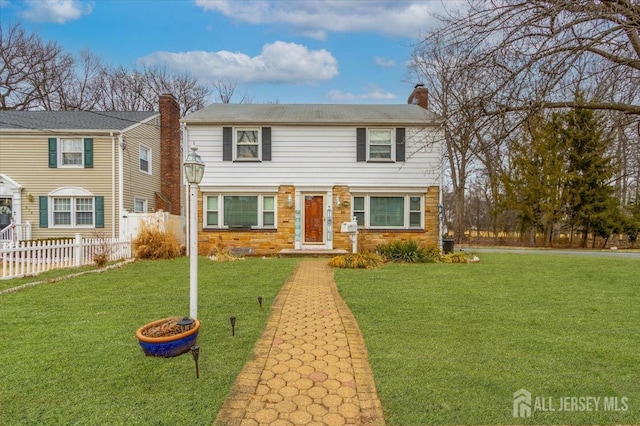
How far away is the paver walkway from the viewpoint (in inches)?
97.3

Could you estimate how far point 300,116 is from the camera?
43.0ft

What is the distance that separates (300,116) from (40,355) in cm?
1123

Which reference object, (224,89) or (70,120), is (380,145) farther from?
(224,89)

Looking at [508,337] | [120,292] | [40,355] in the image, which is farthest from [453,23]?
[120,292]

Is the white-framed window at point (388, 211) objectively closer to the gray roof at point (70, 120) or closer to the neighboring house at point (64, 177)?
the neighboring house at point (64, 177)

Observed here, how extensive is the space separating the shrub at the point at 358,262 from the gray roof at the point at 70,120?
449 inches

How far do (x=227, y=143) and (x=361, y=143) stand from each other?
499 centimetres

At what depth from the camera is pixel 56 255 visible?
9141 mm

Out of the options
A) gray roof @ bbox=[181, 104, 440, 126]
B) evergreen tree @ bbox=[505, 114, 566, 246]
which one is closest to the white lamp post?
gray roof @ bbox=[181, 104, 440, 126]

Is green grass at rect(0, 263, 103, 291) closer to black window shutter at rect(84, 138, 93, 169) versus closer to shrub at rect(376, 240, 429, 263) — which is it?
black window shutter at rect(84, 138, 93, 169)

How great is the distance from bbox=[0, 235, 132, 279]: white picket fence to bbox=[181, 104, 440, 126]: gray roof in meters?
5.18

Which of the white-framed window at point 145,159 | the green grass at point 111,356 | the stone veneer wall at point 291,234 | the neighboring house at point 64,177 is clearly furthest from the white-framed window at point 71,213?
the green grass at point 111,356

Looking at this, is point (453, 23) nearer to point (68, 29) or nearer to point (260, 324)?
point (260, 324)

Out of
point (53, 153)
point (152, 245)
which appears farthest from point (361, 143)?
point (53, 153)
